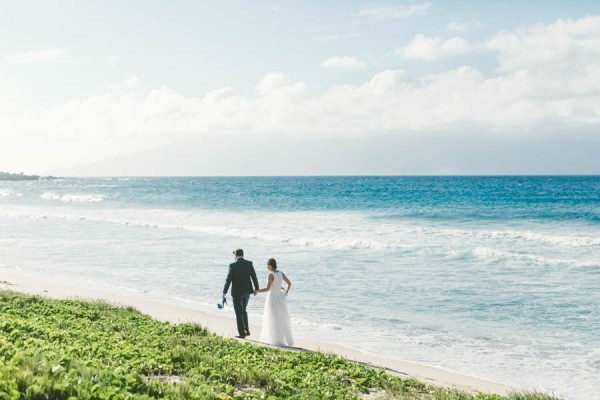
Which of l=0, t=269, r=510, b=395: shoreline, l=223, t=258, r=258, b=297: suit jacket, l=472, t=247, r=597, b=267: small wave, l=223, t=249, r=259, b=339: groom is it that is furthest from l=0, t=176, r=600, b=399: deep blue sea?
l=223, t=258, r=258, b=297: suit jacket

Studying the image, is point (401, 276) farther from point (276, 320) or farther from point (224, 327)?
point (276, 320)

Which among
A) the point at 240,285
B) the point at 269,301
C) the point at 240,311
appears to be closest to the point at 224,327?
the point at 240,311

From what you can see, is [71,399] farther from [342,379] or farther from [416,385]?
[416,385]

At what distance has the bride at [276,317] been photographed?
13422 millimetres

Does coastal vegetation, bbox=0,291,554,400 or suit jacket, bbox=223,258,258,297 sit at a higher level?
suit jacket, bbox=223,258,258,297

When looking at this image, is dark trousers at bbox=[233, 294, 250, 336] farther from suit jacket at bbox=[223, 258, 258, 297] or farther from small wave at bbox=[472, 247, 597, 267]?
small wave at bbox=[472, 247, 597, 267]

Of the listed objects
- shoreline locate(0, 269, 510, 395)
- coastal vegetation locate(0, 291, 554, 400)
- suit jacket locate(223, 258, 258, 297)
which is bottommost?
shoreline locate(0, 269, 510, 395)

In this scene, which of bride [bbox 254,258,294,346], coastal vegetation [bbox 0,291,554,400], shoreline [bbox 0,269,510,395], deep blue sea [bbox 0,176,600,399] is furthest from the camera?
deep blue sea [bbox 0,176,600,399]

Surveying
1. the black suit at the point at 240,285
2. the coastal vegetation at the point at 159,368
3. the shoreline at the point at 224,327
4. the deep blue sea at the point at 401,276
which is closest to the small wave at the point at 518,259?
the deep blue sea at the point at 401,276

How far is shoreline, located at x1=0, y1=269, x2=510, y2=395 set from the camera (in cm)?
1109

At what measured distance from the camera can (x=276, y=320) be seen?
13508 mm

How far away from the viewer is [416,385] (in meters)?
9.62

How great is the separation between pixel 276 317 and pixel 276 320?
72 millimetres

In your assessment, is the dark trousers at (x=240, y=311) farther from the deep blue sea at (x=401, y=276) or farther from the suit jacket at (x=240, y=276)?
the deep blue sea at (x=401, y=276)
